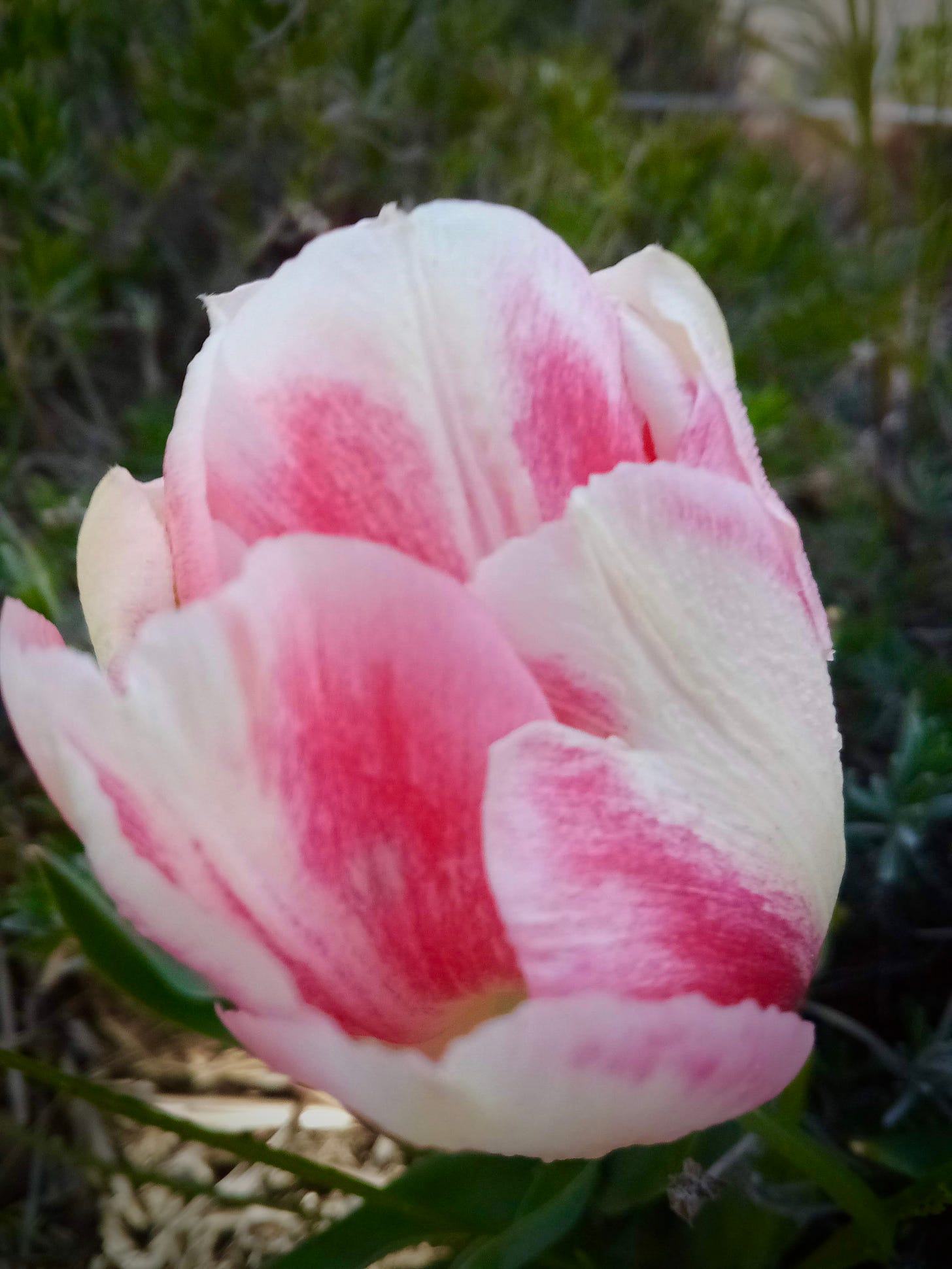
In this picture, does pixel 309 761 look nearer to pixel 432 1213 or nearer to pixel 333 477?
pixel 333 477

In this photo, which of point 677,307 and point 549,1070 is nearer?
point 549,1070

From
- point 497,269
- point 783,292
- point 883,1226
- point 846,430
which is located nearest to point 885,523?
point 846,430

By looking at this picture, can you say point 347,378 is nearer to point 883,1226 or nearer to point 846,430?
point 883,1226

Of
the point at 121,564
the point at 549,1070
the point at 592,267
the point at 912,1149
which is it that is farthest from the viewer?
the point at 592,267

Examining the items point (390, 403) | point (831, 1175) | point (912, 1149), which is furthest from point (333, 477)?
point (912, 1149)

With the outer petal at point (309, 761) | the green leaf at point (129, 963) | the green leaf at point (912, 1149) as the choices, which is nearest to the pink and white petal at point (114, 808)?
the outer petal at point (309, 761)

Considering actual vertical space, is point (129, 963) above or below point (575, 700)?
below

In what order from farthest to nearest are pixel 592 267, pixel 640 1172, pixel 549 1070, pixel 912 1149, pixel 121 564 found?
pixel 592 267, pixel 912 1149, pixel 640 1172, pixel 121 564, pixel 549 1070
